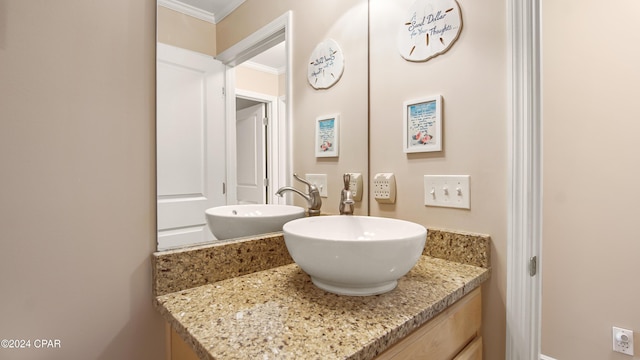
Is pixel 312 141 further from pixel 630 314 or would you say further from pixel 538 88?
pixel 630 314

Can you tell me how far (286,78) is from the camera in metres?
1.12

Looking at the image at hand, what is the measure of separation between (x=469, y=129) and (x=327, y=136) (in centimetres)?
55

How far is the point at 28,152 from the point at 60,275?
10.3 inches

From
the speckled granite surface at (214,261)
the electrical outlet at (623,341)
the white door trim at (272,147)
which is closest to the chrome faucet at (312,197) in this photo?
the white door trim at (272,147)

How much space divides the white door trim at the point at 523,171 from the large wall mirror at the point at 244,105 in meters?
0.56

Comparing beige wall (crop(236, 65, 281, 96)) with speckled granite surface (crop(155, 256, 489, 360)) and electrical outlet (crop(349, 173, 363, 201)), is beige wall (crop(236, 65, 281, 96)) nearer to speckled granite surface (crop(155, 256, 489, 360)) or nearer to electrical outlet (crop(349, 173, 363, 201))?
electrical outlet (crop(349, 173, 363, 201))

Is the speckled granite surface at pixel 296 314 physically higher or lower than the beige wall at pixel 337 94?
lower

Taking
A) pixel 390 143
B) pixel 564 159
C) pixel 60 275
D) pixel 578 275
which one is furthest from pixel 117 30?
pixel 578 275

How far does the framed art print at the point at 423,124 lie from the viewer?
1.07 m

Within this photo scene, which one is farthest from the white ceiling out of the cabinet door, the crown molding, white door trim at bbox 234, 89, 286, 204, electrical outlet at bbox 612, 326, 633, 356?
electrical outlet at bbox 612, 326, 633, 356

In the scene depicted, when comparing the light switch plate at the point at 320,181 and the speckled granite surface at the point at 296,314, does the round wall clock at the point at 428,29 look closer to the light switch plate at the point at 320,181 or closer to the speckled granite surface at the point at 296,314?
the light switch plate at the point at 320,181

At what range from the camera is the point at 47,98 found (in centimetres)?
62

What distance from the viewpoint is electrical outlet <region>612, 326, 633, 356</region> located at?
146cm

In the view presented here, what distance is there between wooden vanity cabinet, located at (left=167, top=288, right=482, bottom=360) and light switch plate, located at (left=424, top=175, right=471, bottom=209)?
0.93 feet
